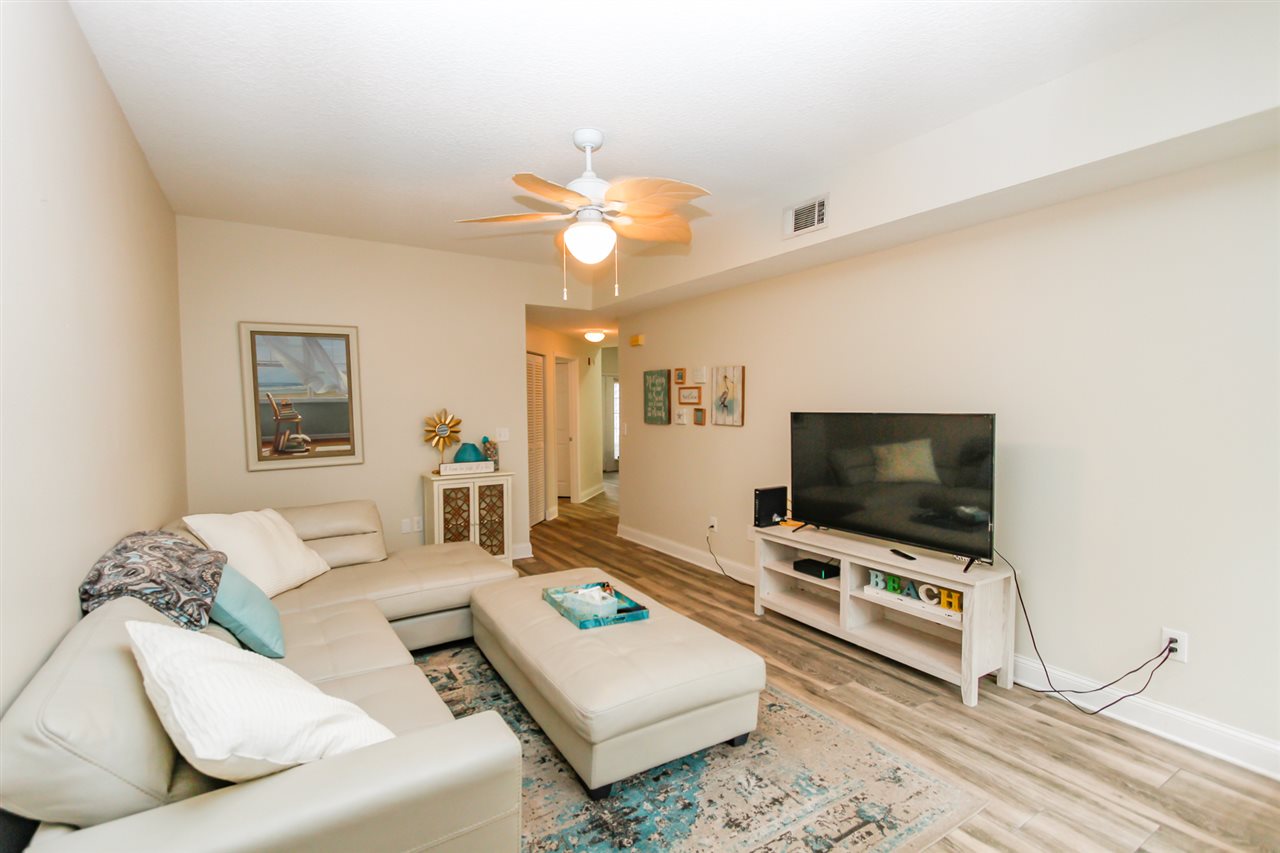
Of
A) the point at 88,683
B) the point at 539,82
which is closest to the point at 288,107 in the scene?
the point at 539,82

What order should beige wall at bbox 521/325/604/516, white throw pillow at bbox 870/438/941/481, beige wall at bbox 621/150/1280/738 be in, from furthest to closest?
beige wall at bbox 521/325/604/516
white throw pillow at bbox 870/438/941/481
beige wall at bbox 621/150/1280/738

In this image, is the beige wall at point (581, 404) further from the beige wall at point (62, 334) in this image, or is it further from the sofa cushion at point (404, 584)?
the beige wall at point (62, 334)

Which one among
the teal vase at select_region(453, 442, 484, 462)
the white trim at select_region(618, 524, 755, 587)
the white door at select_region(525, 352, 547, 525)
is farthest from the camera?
the white door at select_region(525, 352, 547, 525)

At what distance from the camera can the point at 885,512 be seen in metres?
3.02

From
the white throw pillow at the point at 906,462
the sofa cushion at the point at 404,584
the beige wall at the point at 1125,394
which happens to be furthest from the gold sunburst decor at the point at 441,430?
the white throw pillow at the point at 906,462

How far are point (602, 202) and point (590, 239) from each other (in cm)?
16

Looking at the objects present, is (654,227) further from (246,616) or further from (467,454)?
(467,454)

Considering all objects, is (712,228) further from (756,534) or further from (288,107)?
(288,107)

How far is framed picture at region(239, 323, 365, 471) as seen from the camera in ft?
12.8

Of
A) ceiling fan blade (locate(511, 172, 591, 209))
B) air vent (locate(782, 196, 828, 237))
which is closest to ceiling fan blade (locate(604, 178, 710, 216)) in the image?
ceiling fan blade (locate(511, 172, 591, 209))

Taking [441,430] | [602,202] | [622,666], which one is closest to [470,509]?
[441,430]

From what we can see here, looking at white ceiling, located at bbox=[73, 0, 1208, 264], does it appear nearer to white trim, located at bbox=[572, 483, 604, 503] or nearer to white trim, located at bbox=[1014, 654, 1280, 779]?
white trim, located at bbox=[1014, 654, 1280, 779]

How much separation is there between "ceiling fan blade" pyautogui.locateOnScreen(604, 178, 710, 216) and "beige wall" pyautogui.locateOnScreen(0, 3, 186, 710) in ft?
5.44

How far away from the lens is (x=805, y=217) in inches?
124
